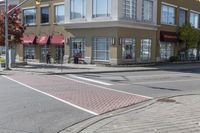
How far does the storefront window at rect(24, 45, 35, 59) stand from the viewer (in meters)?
48.3

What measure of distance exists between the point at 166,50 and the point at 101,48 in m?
11.9

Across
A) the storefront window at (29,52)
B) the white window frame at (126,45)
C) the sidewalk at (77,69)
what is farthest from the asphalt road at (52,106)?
the storefront window at (29,52)

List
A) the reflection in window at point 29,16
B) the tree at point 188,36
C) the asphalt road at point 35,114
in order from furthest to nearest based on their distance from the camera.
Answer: the tree at point 188,36 → the reflection in window at point 29,16 → the asphalt road at point 35,114

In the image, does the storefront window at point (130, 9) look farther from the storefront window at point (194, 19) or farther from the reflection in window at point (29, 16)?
the storefront window at point (194, 19)

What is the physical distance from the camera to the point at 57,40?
44.1 metres

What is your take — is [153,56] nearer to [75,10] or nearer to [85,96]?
[75,10]

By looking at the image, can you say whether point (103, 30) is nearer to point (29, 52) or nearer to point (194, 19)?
point (29, 52)

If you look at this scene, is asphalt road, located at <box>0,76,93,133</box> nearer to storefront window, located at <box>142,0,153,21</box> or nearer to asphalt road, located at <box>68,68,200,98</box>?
asphalt road, located at <box>68,68,200,98</box>

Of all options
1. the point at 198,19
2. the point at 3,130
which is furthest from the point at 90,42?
the point at 3,130

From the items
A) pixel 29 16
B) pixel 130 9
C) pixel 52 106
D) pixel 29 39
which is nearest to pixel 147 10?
pixel 130 9

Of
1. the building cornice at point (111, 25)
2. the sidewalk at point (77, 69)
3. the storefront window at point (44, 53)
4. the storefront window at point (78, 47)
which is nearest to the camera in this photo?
the sidewalk at point (77, 69)

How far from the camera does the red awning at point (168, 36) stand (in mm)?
45388

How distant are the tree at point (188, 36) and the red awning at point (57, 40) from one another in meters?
16.0

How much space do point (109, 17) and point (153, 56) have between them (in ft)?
29.4
